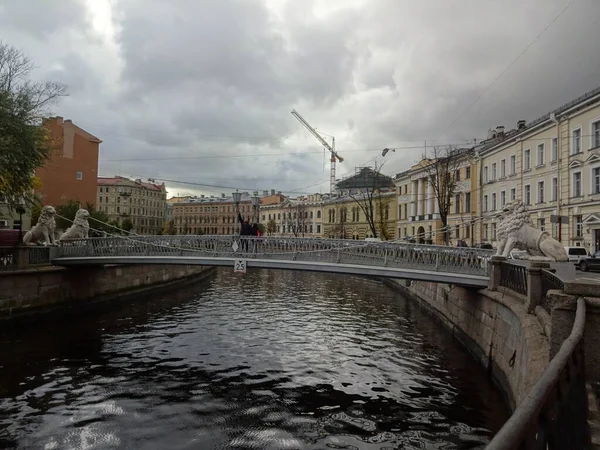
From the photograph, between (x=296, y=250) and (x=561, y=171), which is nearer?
(x=296, y=250)

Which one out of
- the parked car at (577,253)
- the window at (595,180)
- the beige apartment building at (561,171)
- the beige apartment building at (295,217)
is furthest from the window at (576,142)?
the beige apartment building at (295,217)

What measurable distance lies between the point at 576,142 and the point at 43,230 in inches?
1057

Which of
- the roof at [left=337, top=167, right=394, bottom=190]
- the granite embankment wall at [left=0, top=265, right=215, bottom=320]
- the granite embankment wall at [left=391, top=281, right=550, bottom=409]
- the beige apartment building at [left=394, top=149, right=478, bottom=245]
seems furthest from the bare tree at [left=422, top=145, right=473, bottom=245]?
the roof at [left=337, top=167, right=394, bottom=190]

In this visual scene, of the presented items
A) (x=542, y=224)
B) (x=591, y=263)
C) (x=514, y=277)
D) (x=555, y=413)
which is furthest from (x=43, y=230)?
(x=542, y=224)

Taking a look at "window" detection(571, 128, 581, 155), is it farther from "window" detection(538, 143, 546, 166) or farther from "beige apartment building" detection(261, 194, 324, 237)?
"beige apartment building" detection(261, 194, 324, 237)

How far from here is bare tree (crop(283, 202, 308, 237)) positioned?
78.2 metres

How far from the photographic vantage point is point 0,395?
929 cm

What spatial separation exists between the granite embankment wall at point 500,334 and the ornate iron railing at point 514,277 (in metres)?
0.28

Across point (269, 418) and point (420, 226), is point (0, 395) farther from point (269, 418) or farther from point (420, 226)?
point (420, 226)

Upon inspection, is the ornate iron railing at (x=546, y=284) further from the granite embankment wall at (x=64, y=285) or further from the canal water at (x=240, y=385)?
the granite embankment wall at (x=64, y=285)

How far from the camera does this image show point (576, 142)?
1032 inches

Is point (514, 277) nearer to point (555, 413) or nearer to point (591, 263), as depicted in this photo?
point (555, 413)

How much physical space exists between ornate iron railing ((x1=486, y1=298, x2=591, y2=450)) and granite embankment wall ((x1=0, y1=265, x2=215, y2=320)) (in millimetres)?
16732

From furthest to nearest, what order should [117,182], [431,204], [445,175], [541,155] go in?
[117,182]
[431,204]
[445,175]
[541,155]
